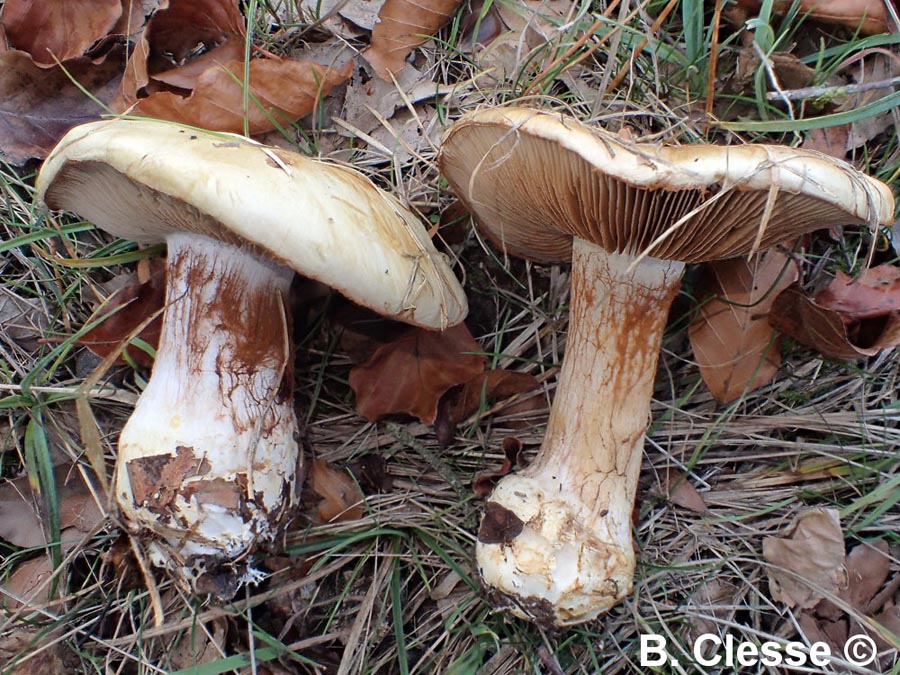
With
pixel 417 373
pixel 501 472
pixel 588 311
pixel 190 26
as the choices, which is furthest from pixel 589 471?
pixel 190 26

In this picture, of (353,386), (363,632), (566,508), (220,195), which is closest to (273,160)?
(220,195)

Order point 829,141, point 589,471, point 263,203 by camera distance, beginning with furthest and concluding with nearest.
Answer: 1. point 829,141
2. point 589,471
3. point 263,203

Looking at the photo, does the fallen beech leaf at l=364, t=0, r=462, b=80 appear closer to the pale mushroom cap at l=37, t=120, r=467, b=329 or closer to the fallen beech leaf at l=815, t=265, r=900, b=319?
the pale mushroom cap at l=37, t=120, r=467, b=329

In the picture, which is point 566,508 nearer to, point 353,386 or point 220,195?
point 353,386

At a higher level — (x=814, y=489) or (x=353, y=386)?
(x=353, y=386)

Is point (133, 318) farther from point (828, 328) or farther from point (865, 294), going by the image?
point (865, 294)

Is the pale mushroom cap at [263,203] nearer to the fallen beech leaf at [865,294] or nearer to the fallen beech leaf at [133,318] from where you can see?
the fallen beech leaf at [133,318]
